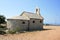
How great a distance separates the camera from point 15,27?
29.3 meters

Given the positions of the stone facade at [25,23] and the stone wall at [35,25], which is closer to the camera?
the stone facade at [25,23]

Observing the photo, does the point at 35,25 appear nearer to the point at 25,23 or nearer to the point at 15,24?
the point at 25,23

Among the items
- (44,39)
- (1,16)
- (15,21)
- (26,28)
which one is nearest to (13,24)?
(15,21)

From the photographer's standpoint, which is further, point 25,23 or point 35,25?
point 35,25

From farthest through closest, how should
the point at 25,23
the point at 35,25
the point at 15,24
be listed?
the point at 35,25 → the point at 25,23 → the point at 15,24

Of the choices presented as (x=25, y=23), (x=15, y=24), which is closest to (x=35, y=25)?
(x=25, y=23)

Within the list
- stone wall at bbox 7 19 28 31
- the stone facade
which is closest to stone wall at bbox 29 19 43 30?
the stone facade

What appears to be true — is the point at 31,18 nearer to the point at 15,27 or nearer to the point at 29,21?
the point at 29,21

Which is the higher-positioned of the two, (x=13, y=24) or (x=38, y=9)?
(x=38, y=9)

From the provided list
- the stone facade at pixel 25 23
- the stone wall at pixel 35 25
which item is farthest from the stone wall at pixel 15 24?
the stone wall at pixel 35 25

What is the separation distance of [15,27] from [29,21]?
427 cm

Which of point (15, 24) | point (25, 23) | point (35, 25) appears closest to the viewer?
point (15, 24)

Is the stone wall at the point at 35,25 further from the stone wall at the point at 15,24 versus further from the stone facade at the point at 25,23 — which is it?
the stone wall at the point at 15,24

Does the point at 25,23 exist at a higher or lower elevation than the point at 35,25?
higher
